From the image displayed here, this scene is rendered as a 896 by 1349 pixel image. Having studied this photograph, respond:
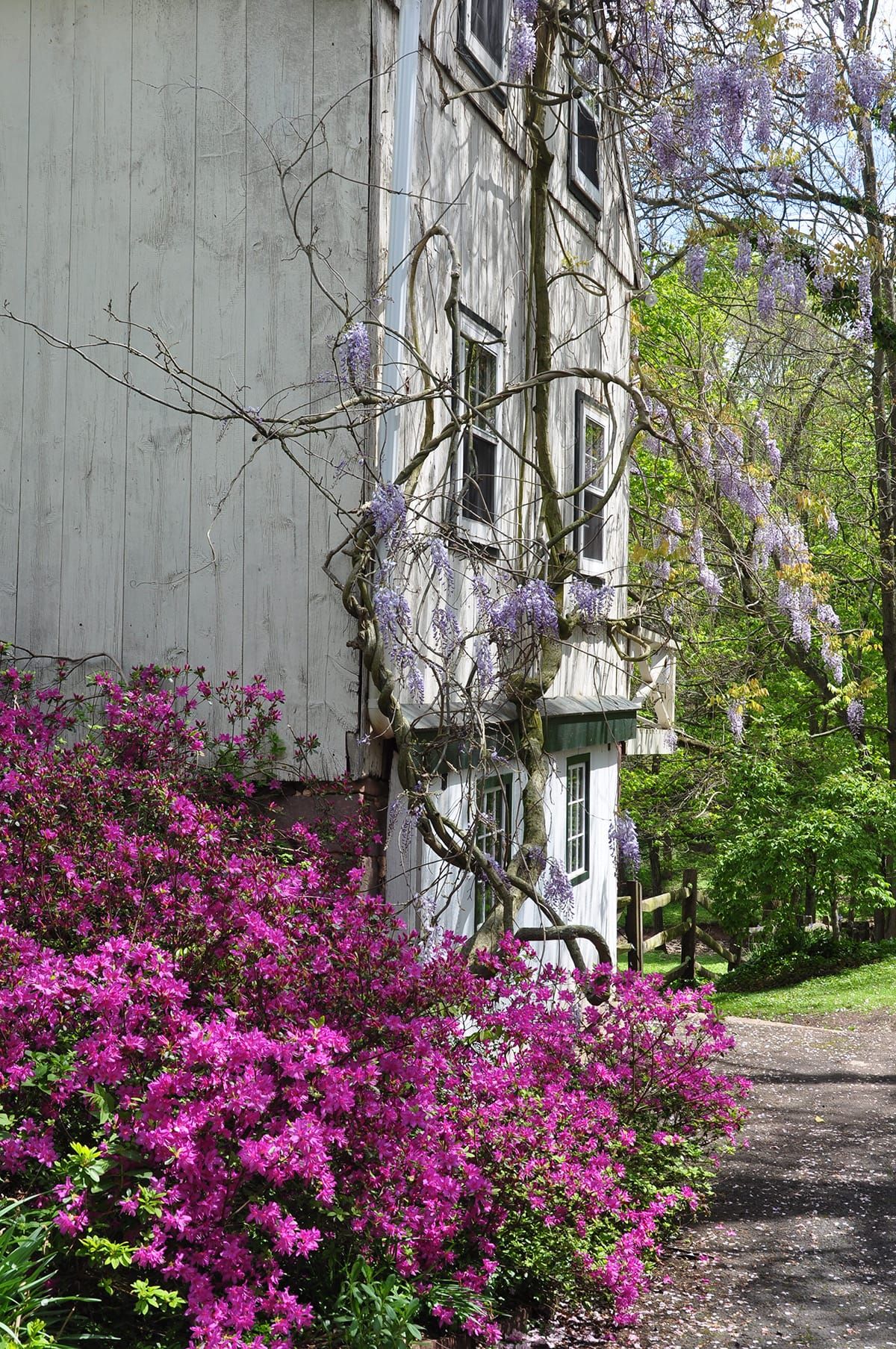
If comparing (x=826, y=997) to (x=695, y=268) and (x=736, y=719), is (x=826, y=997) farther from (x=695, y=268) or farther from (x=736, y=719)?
(x=695, y=268)

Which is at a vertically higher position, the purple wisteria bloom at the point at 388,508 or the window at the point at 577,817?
the purple wisteria bloom at the point at 388,508

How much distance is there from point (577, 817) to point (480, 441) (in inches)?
147

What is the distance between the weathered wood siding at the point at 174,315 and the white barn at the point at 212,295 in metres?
0.01

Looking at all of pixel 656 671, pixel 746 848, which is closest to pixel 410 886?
pixel 656 671

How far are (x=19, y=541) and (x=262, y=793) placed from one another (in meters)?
2.22

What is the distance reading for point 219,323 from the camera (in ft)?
22.7

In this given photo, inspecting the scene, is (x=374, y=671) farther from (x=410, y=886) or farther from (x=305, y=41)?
Result: (x=305, y=41)

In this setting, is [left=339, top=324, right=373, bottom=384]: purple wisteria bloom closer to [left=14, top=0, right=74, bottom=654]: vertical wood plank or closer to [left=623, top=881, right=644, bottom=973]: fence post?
[left=14, top=0, right=74, bottom=654]: vertical wood plank

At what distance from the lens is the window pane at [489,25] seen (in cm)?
800

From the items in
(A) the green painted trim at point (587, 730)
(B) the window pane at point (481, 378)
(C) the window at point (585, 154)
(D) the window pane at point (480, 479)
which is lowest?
(A) the green painted trim at point (587, 730)

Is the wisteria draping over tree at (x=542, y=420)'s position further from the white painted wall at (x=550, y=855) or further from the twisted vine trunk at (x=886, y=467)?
the twisted vine trunk at (x=886, y=467)

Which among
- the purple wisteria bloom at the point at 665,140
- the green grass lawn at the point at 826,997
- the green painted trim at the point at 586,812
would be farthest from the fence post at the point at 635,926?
the purple wisteria bloom at the point at 665,140

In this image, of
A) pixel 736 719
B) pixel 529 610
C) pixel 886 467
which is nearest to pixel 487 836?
pixel 529 610

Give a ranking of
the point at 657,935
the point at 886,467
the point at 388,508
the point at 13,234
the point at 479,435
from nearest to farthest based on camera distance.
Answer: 1. the point at 388,508
2. the point at 13,234
3. the point at 479,435
4. the point at 657,935
5. the point at 886,467
